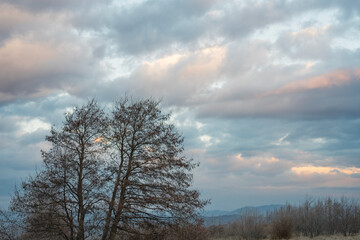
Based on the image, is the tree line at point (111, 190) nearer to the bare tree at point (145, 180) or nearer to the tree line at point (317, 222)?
the bare tree at point (145, 180)

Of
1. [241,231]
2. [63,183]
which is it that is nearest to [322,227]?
[241,231]

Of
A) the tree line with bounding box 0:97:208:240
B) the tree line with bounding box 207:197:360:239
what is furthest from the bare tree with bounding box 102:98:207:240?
the tree line with bounding box 207:197:360:239

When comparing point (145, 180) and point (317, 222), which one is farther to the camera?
point (317, 222)

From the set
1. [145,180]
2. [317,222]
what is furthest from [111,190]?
[317,222]

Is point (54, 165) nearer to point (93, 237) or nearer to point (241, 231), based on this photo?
point (93, 237)

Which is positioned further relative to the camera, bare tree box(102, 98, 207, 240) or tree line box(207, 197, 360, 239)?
tree line box(207, 197, 360, 239)

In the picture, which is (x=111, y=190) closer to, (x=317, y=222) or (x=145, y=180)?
(x=145, y=180)

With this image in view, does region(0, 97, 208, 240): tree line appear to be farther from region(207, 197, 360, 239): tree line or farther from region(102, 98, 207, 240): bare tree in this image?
region(207, 197, 360, 239): tree line

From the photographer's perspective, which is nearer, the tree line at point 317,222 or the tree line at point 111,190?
the tree line at point 111,190

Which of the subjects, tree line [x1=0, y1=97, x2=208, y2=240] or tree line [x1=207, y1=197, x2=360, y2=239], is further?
tree line [x1=207, y1=197, x2=360, y2=239]

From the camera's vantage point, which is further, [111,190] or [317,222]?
[317,222]

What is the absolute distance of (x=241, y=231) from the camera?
4272 centimetres

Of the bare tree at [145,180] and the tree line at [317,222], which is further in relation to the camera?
the tree line at [317,222]

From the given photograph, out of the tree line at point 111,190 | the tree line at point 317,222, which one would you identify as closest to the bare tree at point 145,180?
the tree line at point 111,190
